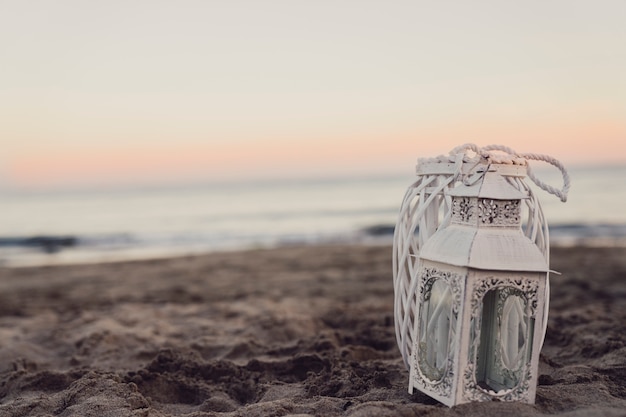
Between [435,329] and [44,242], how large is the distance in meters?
18.1

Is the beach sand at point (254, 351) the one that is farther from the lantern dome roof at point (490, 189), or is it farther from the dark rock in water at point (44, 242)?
the dark rock in water at point (44, 242)

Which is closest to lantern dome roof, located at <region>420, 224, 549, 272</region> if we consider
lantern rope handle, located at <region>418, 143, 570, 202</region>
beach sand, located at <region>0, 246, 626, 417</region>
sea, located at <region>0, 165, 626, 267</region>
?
lantern rope handle, located at <region>418, 143, 570, 202</region>

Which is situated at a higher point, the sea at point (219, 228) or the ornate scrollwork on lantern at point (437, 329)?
the ornate scrollwork on lantern at point (437, 329)

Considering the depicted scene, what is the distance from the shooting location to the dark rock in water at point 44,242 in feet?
55.3

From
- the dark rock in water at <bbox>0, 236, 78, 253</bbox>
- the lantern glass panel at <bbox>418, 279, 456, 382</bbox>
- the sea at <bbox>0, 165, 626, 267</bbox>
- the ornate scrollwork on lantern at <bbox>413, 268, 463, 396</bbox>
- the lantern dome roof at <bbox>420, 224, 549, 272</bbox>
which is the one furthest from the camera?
the dark rock in water at <bbox>0, 236, 78, 253</bbox>

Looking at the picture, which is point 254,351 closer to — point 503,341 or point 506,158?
point 503,341

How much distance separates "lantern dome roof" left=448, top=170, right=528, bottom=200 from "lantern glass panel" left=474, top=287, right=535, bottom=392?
0.44m

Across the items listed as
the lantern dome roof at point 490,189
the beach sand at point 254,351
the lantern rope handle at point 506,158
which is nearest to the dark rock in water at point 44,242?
the beach sand at point 254,351

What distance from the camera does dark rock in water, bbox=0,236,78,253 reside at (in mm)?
16844

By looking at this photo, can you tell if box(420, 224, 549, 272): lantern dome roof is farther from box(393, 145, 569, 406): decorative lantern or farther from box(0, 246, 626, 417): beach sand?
box(0, 246, 626, 417): beach sand

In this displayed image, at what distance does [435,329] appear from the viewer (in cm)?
259

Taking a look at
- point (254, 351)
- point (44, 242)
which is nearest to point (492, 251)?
point (254, 351)

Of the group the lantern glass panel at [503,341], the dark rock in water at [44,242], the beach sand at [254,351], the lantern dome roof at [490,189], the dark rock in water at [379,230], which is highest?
the lantern dome roof at [490,189]

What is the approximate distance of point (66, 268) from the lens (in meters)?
10.9
